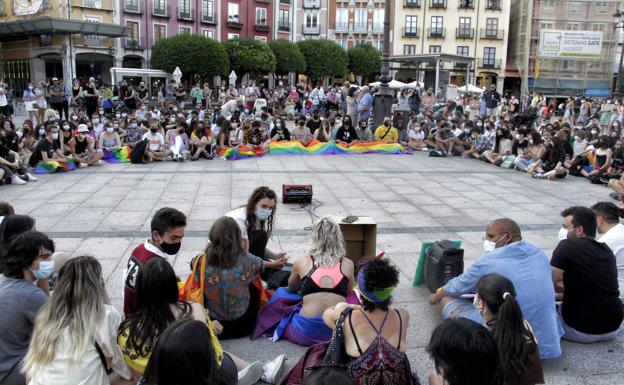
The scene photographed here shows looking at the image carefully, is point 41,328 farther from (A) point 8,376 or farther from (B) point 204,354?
(B) point 204,354

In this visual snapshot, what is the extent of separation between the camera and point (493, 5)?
55.4m

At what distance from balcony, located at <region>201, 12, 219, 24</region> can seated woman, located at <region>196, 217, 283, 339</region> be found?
47619 millimetres

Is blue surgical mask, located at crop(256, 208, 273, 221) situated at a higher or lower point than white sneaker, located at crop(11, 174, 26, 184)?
higher

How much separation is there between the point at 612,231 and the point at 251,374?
3.37 m

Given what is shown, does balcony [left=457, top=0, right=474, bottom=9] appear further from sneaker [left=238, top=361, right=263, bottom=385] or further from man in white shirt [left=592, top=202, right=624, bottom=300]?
sneaker [left=238, top=361, right=263, bottom=385]

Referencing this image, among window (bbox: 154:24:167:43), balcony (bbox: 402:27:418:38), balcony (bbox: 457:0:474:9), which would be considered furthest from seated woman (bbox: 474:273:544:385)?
balcony (bbox: 457:0:474:9)

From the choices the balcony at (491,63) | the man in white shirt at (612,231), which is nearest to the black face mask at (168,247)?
the man in white shirt at (612,231)

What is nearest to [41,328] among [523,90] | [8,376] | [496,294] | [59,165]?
[8,376]

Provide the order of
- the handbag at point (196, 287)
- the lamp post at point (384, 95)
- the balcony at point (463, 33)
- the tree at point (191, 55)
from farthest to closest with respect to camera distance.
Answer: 1. the balcony at point (463, 33)
2. the tree at point (191, 55)
3. the lamp post at point (384, 95)
4. the handbag at point (196, 287)

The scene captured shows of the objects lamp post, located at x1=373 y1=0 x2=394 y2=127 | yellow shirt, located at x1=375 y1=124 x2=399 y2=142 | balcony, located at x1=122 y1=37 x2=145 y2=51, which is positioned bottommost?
yellow shirt, located at x1=375 y1=124 x2=399 y2=142

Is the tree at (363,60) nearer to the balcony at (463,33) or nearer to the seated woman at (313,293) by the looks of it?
the balcony at (463,33)

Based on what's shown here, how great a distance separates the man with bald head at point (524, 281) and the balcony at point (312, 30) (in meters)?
59.3

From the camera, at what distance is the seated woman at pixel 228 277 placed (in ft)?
14.3

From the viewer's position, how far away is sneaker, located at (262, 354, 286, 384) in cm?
404
